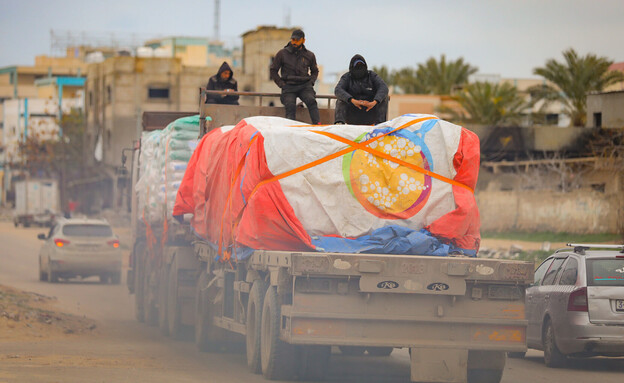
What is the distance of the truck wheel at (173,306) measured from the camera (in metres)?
16.8

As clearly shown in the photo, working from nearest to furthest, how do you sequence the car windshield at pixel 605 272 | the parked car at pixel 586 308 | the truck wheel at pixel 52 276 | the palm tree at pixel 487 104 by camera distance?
the parked car at pixel 586 308 → the car windshield at pixel 605 272 → the truck wheel at pixel 52 276 → the palm tree at pixel 487 104

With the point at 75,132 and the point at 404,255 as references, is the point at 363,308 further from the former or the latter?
the point at 75,132

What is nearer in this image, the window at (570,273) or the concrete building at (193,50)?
the window at (570,273)

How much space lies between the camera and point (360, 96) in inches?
551

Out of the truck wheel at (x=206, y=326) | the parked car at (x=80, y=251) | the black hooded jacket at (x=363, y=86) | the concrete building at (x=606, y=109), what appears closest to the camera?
the black hooded jacket at (x=363, y=86)

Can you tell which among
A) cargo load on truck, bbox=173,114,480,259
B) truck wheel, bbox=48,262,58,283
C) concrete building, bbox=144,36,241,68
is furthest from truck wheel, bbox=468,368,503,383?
concrete building, bbox=144,36,241,68

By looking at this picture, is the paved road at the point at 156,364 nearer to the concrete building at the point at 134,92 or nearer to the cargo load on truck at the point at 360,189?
the cargo load on truck at the point at 360,189

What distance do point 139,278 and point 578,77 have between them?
134 ft

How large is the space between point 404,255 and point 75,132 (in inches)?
3539

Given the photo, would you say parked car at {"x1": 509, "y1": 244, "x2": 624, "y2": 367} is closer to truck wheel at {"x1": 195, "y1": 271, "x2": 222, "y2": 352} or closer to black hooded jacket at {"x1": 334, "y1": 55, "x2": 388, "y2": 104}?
black hooded jacket at {"x1": 334, "y1": 55, "x2": 388, "y2": 104}

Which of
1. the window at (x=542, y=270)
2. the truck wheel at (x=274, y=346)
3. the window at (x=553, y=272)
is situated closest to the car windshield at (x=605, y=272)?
the window at (x=553, y=272)

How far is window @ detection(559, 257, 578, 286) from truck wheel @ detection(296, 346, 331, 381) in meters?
4.01

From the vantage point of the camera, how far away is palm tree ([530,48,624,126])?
57.0 meters

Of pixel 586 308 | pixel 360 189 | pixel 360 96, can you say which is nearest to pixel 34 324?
pixel 360 96
